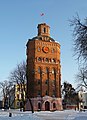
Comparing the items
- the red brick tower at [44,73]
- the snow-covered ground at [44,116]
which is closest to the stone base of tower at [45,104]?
the red brick tower at [44,73]

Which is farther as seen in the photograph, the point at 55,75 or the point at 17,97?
the point at 17,97

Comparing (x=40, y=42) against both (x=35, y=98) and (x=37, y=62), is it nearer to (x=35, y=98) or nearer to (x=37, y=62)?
(x=37, y=62)

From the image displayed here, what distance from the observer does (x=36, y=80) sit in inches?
2936

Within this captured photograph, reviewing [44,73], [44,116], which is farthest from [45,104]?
[44,116]

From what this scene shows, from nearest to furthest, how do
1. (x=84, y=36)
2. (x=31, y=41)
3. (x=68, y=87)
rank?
(x=84, y=36) < (x=31, y=41) < (x=68, y=87)

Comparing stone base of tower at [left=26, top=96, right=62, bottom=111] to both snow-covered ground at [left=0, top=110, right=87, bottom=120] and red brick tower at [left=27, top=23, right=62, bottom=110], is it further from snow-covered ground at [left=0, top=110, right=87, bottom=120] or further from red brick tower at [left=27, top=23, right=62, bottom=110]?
snow-covered ground at [left=0, top=110, right=87, bottom=120]

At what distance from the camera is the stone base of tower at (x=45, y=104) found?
240 feet

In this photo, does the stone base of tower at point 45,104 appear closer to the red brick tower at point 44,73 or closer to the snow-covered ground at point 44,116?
the red brick tower at point 44,73

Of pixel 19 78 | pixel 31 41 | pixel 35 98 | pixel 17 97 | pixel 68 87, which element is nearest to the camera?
pixel 19 78

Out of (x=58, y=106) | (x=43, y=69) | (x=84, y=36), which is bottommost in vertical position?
(x=58, y=106)

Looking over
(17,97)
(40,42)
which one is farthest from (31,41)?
(17,97)

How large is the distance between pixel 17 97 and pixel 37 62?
3928cm

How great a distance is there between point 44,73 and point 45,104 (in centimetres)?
886

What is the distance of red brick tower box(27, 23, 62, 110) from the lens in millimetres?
74062
